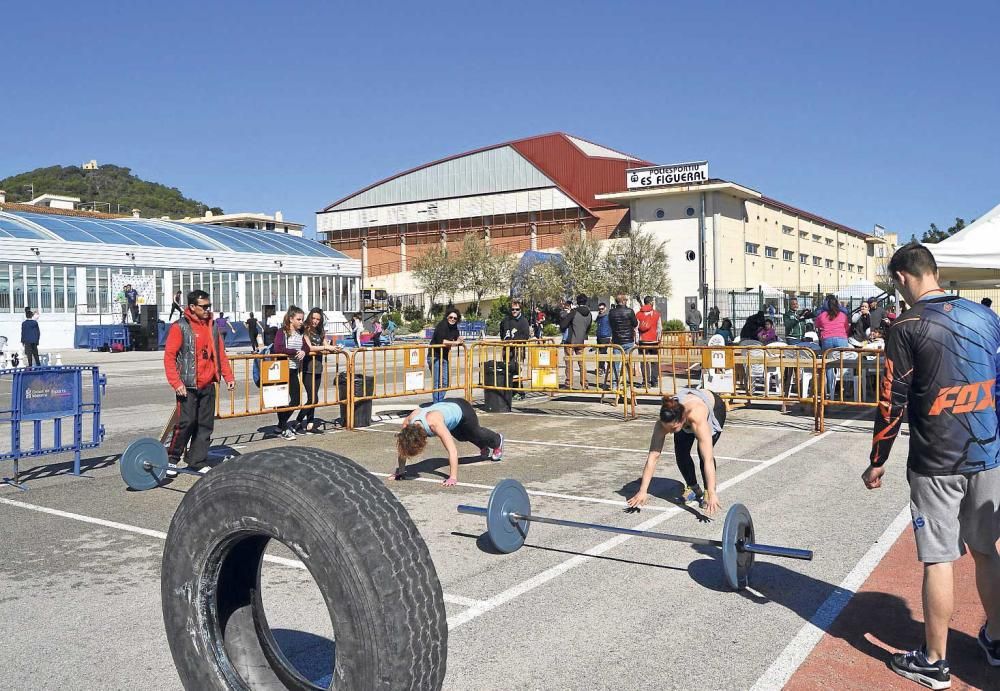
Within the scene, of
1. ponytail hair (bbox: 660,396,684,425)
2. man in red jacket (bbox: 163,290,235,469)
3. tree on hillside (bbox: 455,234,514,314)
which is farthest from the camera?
tree on hillside (bbox: 455,234,514,314)

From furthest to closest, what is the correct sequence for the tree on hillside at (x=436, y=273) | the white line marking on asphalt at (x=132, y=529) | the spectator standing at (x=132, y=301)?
the tree on hillside at (x=436, y=273) < the spectator standing at (x=132, y=301) < the white line marking on asphalt at (x=132, y=529)

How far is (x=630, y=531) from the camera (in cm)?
522

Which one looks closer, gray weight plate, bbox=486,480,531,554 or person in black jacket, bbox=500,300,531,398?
gray weight plate, bbox=486,480,531,554

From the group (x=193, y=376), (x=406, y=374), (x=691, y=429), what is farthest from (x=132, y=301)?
(x=691, y=429)

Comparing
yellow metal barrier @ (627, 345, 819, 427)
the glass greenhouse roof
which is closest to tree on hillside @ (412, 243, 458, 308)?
the glass greenhouse roof

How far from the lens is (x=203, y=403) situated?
880 centimetres

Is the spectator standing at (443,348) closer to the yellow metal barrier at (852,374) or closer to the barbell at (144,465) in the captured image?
the yellow metal barrier at (852,374)

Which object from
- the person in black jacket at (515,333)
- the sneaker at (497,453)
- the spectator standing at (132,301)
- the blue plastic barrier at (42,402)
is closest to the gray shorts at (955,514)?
the sneaker at (497,453)

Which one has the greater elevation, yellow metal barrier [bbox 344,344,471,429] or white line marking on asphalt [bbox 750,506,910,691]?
yellow metal barrier [bbox 344,344,471,429]

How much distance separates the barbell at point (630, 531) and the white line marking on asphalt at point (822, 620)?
0.35m

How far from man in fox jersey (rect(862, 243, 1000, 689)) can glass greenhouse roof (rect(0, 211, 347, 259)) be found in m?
39.2

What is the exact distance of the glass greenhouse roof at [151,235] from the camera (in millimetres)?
37812

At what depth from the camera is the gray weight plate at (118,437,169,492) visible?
8.05m

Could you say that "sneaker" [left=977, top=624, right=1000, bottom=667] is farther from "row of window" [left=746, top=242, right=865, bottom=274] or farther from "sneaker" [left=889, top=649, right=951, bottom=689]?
"row of window" [left=746, top=242, right=865, bottom=274]
